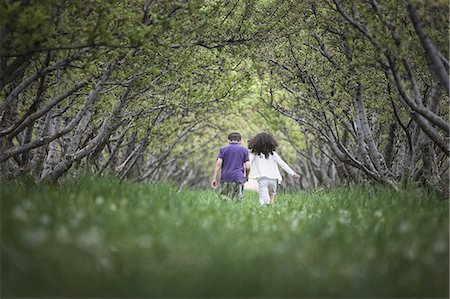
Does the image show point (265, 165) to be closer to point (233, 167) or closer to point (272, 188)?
point (272, 188)

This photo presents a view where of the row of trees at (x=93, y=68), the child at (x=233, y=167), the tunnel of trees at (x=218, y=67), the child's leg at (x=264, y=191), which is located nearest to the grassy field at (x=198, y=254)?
the row of trees at (x=93, y=68)

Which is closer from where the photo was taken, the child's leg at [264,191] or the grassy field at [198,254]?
the grassy field at [198,254]

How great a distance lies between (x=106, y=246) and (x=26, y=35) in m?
3.52

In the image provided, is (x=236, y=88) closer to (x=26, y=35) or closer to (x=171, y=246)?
(x=26, y=35)

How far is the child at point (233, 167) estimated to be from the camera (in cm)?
1345

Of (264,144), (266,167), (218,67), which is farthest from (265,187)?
(218,67)

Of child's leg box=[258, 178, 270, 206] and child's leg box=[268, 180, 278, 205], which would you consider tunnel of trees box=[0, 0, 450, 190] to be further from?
child's leg box=[258, 178, 270, 206]

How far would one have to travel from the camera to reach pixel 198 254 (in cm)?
516

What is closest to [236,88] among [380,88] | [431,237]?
[380,88]

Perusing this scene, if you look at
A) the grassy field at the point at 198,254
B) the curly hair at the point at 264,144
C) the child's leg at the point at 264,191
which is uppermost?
the curly hair at the point at 264,144

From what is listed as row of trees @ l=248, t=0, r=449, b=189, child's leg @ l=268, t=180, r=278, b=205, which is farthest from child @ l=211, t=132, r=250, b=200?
row of trees @ l=248, t=0, r=449, b=189

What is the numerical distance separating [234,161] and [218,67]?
3297 millimetres

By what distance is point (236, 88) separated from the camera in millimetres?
17156

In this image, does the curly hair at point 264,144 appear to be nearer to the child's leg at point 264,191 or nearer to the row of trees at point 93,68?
the child's leg at point 264,191
